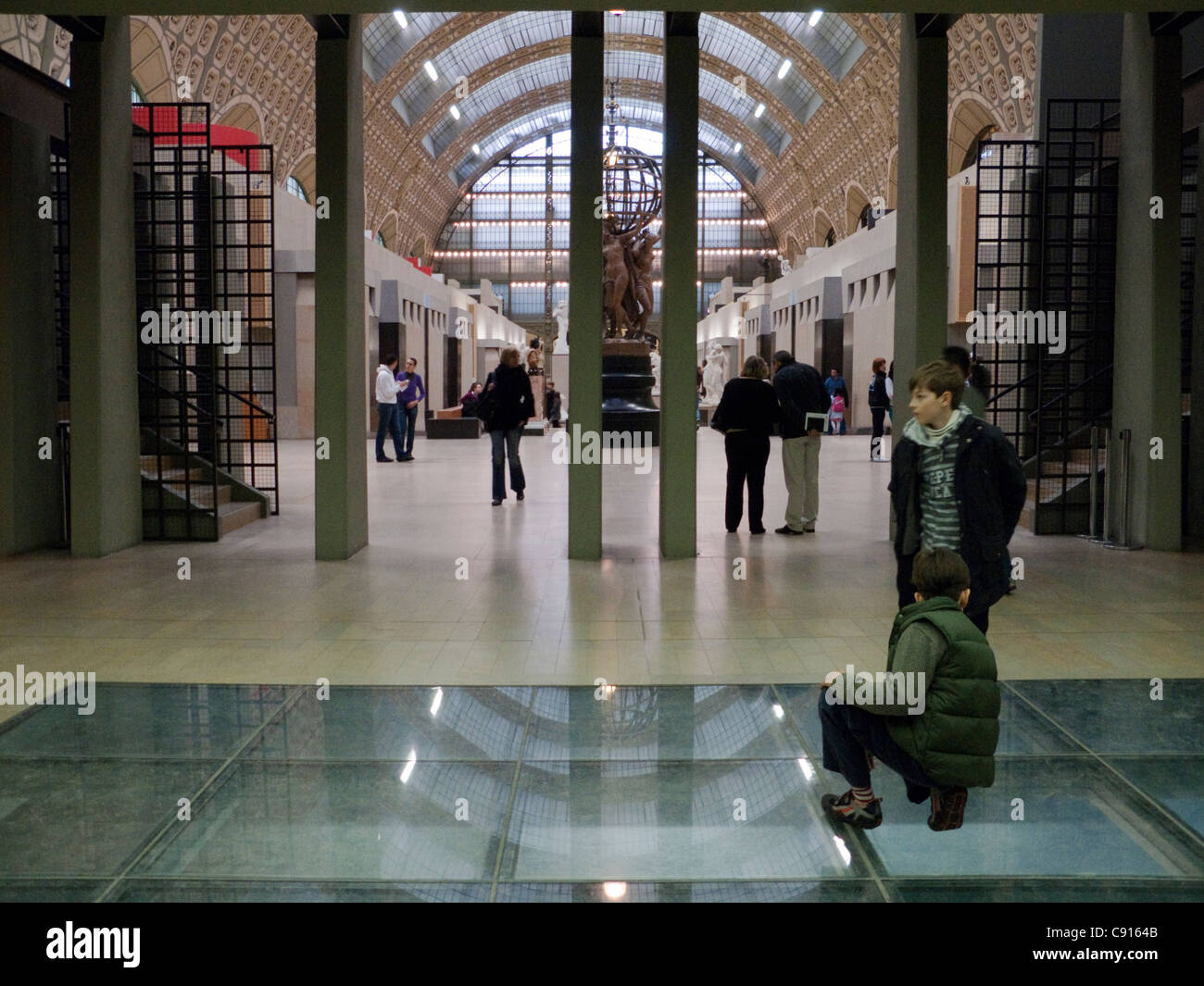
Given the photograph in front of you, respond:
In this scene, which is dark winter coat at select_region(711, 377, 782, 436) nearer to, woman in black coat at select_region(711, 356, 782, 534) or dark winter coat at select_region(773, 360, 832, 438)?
woman in black coat at select_region(711, 356, 782, 534)

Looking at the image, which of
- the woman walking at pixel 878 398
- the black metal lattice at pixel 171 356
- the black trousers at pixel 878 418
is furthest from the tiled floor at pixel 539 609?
the black trousers at pixel 878 418

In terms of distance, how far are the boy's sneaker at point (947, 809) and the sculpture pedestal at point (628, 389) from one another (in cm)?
1864

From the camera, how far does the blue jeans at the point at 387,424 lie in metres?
18.2

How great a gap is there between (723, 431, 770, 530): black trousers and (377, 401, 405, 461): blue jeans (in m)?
8.75

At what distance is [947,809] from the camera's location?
3.48 m

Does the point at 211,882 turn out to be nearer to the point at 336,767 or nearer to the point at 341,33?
the point at 336,767

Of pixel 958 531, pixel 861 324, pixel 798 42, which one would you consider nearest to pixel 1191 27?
pixel 958 531

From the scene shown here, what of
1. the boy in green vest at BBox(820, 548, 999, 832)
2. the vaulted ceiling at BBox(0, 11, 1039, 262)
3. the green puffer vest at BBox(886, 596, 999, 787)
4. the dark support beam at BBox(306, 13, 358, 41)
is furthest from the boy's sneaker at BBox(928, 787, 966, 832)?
the vaulted ceiling at BBox(0, 11, 1039, 262)

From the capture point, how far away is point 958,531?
4.37m

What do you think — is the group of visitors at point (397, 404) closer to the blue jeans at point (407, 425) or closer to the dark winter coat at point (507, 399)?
the blue jeans at point (407, 425)

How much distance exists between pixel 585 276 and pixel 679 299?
76 cm

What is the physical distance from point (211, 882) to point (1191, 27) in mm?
11763

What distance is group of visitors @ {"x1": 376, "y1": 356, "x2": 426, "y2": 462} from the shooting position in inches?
693

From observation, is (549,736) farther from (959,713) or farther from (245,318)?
(245,318)
